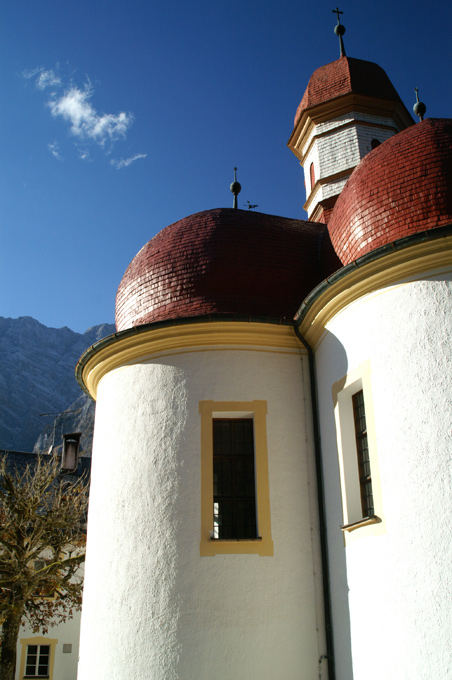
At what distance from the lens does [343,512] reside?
7977mm

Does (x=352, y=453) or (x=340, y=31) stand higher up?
(x=340, y=31)

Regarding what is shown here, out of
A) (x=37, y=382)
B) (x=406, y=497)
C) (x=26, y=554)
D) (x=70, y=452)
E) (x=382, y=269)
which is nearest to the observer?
(x=406, y=497)

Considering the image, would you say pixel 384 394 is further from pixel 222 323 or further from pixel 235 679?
pixel 235 679

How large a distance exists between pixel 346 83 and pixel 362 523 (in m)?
11.4

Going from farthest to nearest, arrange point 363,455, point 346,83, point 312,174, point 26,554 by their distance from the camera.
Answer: point 26,554 → point 312,174 → point 346,83 → point 363,455

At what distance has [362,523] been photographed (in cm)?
729

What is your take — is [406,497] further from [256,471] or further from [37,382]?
[37,382]

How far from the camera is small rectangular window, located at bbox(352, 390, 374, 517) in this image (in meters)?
7.90

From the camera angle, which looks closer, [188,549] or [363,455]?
[363,455]

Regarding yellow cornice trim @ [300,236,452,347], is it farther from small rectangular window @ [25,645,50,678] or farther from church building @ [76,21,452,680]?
small rectangular window @ [25,645,50,678]

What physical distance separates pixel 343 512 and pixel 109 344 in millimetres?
4298

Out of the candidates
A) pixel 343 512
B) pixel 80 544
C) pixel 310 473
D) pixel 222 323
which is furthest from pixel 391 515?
pixel 80 544

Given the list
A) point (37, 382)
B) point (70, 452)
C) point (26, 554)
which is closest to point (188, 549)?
point (26, 554)

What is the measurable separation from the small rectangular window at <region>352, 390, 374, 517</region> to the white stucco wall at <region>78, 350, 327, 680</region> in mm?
1012
